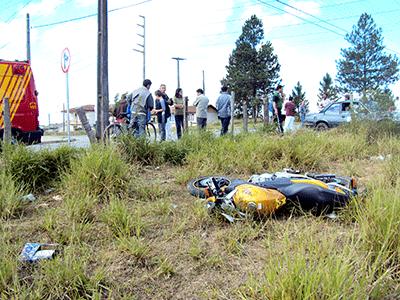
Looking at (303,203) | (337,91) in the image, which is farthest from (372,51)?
(303,203)

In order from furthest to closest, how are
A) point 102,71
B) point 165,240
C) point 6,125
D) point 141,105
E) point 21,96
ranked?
point 21,96
point 141,105
point 102,71
point 6,125
point 165,240

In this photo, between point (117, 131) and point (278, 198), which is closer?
point (278, 198)

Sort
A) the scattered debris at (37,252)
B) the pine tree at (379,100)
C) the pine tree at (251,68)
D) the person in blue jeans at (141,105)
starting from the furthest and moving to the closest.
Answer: the pine tree at (251,68), the pine tree at (379,100), the person in blue jeans at (141,105), the scattered debris at (37,252)

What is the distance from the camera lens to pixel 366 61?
6003 cm

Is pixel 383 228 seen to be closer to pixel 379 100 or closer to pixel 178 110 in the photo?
pixel 379 100

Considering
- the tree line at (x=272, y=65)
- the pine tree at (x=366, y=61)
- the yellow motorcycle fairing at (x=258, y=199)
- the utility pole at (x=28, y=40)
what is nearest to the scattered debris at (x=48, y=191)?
the yellow motorcycle fairing at (x=258, y=199)

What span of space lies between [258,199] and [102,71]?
495 cm

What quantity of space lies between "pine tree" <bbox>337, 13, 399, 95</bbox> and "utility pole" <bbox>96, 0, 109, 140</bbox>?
58285 millimetres

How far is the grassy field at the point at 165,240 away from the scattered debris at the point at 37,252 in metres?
0.07

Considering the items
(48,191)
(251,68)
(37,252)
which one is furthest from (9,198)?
(251,68)

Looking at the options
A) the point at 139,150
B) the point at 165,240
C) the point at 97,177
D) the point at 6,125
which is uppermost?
the point at 6,125

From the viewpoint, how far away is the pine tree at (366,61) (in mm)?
58844

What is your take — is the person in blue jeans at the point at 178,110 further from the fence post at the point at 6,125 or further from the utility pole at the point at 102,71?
the fence post at the point at 6,125

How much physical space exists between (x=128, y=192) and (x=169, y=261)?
1.58 meters
